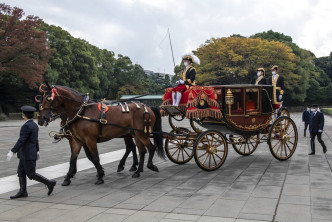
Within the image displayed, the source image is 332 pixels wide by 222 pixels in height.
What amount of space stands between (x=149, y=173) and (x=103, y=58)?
4668cm

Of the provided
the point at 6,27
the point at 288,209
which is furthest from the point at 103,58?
the point at 288,209

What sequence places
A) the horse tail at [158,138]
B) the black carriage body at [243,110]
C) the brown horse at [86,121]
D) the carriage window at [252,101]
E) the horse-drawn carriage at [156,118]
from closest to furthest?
the brown horse at [86,121] → the horse-drawn carriage at [156,118] → the horse tail at [158,138] → the black carriage body at [243,110] → the carriage window at [252,101]

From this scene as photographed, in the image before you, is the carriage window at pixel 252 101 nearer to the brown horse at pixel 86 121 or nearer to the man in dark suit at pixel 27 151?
the brown horse at pixel 86 121

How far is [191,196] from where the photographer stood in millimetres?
5676

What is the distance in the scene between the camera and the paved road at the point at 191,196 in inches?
186

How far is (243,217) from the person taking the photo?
455 centimetres

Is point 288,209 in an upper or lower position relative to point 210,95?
lower

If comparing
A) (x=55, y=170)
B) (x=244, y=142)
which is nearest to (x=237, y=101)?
(x=244, y=142)

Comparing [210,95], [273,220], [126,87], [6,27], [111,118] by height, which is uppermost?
[6,27]

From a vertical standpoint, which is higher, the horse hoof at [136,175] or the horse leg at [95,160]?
the horse leg at [95,160]

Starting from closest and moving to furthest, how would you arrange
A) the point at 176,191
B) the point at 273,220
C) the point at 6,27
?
the point at 273,220 < the point at 176,191 < the point at 6,27

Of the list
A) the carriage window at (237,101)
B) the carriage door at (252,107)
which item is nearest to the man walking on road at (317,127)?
the carriage door at (252,107)

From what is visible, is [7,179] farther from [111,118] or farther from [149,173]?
[149,173]

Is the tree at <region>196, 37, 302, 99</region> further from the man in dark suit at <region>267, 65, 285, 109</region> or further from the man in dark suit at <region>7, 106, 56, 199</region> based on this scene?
the man in dark suit at <region>7, 106, 56, 199</region>
